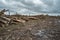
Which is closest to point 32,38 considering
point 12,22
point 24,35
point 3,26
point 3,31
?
point 24,35

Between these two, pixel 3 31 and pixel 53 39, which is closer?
pixel 53 39

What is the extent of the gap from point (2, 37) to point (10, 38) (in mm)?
587

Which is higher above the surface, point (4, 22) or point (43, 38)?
point (4, 22)

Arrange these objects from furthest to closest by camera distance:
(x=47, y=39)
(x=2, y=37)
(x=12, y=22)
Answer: (x=12, y=22)
(x=2, y=37)
(x=47, y=39)

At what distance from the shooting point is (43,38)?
7.05 meters

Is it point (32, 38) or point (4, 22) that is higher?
point (4, 22)

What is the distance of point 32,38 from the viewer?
7129 millimetres

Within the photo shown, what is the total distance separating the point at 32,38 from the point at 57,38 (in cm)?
143

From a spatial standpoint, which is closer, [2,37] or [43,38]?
[43,38]

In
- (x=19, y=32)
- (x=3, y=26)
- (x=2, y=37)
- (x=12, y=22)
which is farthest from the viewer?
(x=12, y=22)

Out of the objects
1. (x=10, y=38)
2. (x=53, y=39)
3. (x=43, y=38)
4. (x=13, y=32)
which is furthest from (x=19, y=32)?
(x=53, y=39)

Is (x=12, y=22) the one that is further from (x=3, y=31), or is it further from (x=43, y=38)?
(x=43, y=38)

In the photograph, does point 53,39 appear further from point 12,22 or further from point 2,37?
point 12,22

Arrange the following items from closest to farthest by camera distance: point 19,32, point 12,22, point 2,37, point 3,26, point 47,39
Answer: point 47,39
point 2,37
point 19,32
point 3,26
point 12,22
